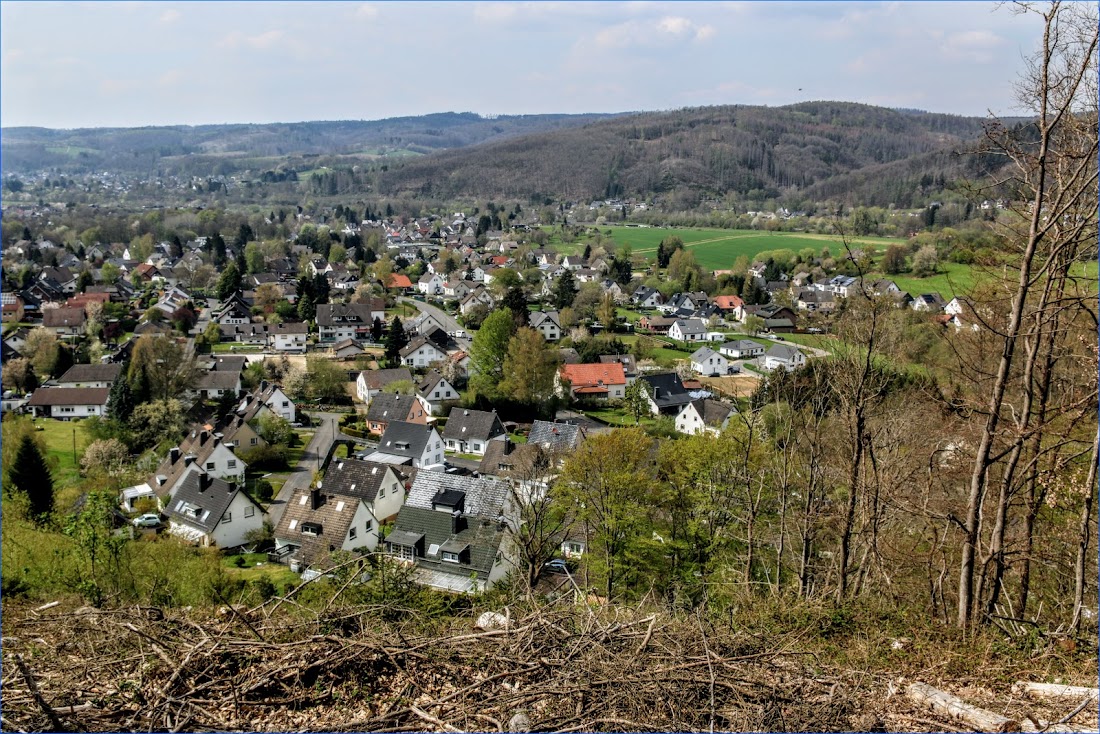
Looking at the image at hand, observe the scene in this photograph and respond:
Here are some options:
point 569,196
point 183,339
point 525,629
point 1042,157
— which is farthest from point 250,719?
point 569,196

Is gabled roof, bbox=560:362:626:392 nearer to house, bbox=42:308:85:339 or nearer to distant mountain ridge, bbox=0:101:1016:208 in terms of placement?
house, bbox=42:308:85:339

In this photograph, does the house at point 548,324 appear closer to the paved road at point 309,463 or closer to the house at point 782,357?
the house at point 782,357

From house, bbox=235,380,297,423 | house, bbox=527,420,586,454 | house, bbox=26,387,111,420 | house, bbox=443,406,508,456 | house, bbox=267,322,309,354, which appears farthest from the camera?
house, bbox=267,322,309,354

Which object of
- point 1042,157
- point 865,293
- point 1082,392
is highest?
point 1042,157

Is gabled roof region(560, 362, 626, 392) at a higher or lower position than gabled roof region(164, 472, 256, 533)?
higher

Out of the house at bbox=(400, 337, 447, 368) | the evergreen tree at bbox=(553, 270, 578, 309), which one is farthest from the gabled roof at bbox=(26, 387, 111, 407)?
the evergreen tree at bbox=(553, 270, 578, 309)

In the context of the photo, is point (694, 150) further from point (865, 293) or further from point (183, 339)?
point (865, 293)

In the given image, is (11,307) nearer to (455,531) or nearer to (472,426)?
(472,426)
